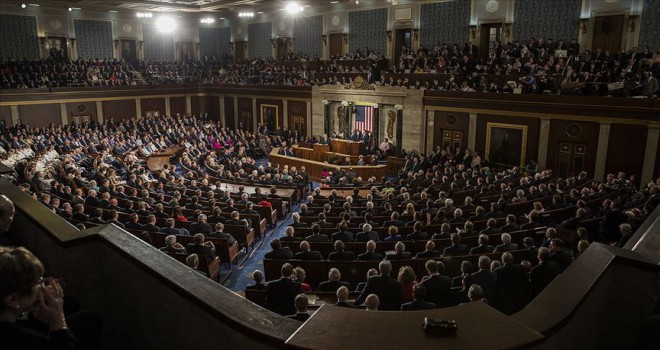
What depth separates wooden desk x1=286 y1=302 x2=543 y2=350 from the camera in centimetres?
210

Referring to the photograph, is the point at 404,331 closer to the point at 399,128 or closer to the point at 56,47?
the point at 399,128

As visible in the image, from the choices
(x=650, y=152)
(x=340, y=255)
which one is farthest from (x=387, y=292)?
(x=650, y=152)

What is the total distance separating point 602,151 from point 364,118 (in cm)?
1145

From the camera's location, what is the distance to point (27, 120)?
25.8m

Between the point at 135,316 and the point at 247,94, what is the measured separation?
95.1ft

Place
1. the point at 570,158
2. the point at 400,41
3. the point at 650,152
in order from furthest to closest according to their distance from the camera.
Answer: the point at 400,41, the point at 570,158, the point at 650,152

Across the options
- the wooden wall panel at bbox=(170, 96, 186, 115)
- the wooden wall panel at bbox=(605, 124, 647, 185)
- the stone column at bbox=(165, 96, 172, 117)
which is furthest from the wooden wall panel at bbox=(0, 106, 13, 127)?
the wooden wall panel at bbox=(605, 124, 647, 185)

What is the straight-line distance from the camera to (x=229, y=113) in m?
32.8

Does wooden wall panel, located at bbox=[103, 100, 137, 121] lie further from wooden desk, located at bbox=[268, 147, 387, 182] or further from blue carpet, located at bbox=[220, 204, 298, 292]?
blue carpet, located at bbox=[220, 204, 298, 292]

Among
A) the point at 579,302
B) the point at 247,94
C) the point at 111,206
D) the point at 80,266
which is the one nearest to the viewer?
the point at 579,302

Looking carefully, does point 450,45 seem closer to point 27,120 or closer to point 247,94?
point 247,94

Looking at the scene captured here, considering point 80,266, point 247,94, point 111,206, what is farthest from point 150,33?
point 80,266

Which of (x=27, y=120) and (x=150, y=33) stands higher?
(x=150, y=33)

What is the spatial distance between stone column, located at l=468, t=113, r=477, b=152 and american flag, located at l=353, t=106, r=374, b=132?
17.6ft
